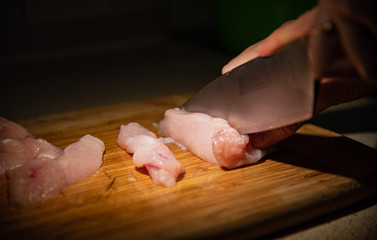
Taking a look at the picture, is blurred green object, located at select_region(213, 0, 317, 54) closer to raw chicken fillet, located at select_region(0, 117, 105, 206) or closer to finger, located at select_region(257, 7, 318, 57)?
finger, located at select_region(257, 7, 318, 57)

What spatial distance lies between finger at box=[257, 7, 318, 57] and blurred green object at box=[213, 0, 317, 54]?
1712 millimetres

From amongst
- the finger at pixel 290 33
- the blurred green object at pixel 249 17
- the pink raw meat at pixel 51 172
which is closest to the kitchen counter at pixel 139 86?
the blurred green object at pixel 249 17

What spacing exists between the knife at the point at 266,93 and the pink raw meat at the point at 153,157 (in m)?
0.36

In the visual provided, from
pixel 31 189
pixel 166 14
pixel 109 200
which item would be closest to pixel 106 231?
pixel 109 200

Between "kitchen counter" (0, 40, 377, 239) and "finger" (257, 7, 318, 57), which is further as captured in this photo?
"kitchen counter" (0, 40, 377, 239)

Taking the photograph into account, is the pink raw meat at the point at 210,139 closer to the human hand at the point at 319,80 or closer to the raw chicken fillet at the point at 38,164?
the human hand at the point at 319,80

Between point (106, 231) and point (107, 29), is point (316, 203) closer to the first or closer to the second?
point (106, 231)

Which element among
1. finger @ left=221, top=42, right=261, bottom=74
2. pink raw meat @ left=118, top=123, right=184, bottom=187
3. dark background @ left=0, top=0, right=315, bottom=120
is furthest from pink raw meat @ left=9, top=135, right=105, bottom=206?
dark background @ left=0, top=0, right=315, bottom=120

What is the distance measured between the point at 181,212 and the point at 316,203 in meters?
0.53

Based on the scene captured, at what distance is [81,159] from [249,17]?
8.31 ft

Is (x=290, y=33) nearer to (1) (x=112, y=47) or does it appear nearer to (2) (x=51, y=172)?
(2) (x=51, y=172)

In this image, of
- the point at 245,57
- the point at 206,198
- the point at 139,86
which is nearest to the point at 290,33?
the point at 245,57

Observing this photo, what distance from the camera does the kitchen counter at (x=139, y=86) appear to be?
→ 5.24 ft

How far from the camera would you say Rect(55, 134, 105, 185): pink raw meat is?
168 centimetres
